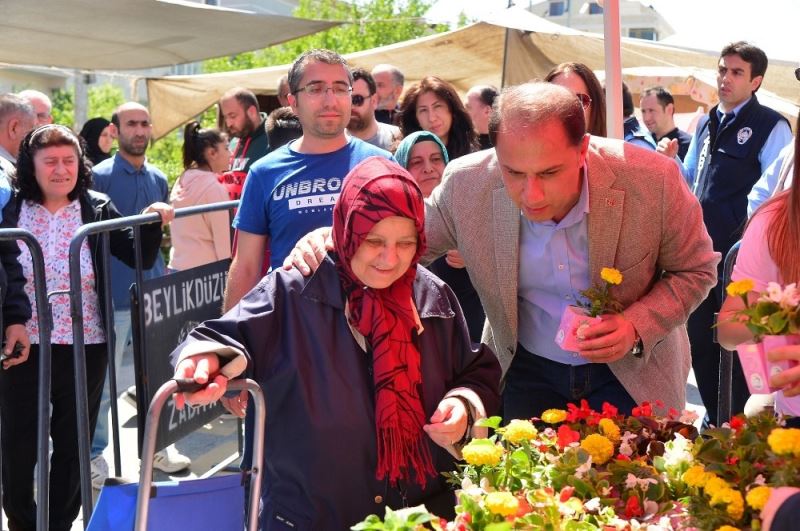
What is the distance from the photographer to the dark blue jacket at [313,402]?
2.61 metres

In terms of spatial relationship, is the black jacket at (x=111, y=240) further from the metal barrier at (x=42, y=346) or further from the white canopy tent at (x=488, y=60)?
the white canopy tent at (x=488, y=60)

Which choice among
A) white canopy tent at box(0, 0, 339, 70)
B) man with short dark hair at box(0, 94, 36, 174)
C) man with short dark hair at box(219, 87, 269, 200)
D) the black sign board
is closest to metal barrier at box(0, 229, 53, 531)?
the black sign board

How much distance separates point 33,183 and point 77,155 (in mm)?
248

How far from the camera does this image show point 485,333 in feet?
11.4

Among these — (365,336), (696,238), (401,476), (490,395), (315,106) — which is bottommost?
(401,476)

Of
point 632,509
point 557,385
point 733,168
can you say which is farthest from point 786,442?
point 733,168

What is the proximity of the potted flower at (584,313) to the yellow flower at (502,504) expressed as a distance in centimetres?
102

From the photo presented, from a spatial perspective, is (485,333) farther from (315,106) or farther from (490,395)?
(315,106)

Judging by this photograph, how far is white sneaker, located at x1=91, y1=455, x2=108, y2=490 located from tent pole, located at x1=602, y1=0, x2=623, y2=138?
3.40m

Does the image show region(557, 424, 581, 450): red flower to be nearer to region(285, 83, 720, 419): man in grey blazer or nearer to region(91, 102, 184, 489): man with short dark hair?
region(285, 83, 720, 419): man in grey blazer

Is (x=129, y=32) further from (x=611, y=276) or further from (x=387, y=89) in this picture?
(x=611, y=276)

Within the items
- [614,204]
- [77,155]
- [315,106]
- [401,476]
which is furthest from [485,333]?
[77,155]

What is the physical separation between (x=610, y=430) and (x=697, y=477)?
0.46 metres

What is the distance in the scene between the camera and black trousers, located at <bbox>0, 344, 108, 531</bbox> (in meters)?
4.58
